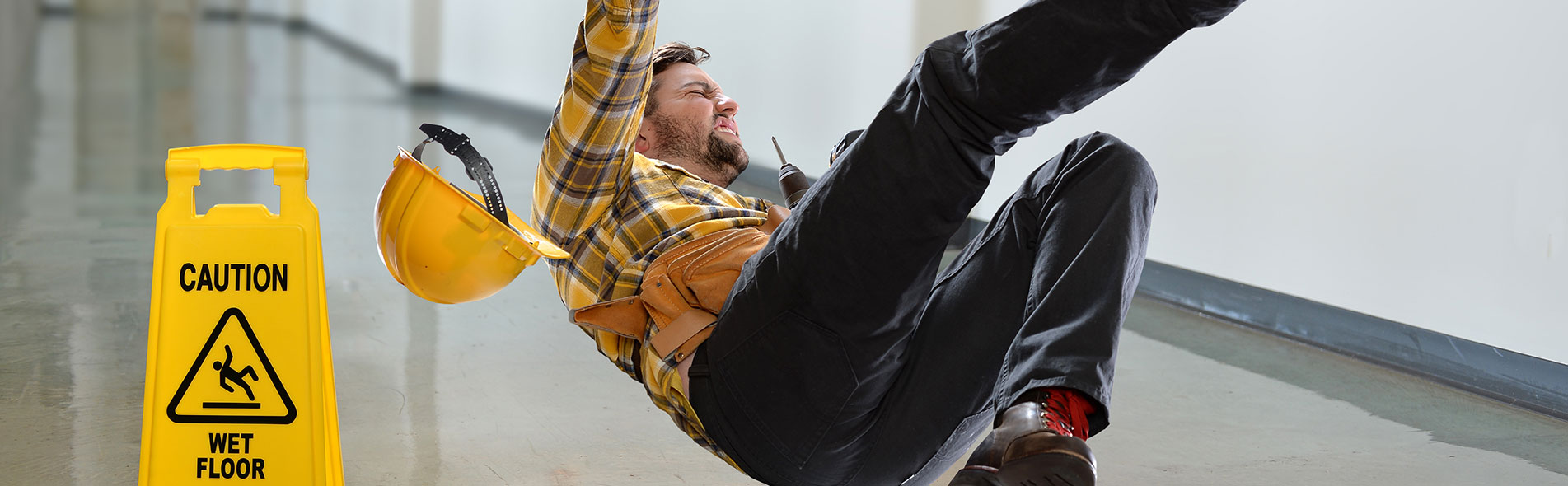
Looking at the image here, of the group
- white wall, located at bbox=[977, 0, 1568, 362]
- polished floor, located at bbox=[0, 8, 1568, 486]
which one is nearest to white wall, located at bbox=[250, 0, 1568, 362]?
white wall, located at bbox=[977, 0, 1568, 362]

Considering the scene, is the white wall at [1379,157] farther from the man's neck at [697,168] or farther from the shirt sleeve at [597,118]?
the shirt sleeve at [597,118]

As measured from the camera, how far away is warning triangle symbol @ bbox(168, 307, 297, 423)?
1409 millimetres

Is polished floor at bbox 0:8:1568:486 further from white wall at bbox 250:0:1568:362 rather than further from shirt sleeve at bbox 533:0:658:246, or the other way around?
shirt sleeve at bbox 533:0:658:246

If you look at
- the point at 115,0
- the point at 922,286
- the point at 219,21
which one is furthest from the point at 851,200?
the point at 115,0

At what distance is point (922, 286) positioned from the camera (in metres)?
1.39

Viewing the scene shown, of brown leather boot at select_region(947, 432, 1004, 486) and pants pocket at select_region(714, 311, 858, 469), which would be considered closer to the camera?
brown leather boot at select_region(947, 432, 1004, 486)

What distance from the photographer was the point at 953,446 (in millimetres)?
1519

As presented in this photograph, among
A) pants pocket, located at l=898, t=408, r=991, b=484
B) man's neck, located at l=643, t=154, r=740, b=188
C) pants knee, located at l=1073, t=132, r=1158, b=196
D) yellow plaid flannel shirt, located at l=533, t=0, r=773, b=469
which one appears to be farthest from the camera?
man's neck, located at l=643, t=154, r=740, b=188

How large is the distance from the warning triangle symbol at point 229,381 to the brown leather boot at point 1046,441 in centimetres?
82

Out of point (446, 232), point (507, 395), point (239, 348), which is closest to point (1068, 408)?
point (446, 232)

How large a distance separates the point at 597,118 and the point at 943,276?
1.62 feet

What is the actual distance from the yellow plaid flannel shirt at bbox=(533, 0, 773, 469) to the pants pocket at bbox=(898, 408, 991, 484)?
0.24m

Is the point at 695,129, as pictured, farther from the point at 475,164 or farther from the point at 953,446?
the point at 953,446

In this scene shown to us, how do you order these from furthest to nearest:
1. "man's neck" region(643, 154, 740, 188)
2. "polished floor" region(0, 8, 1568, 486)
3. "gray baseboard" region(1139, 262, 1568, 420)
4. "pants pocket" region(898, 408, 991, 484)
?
"gray baseboard" region(1139, 262, 1568, 420)
"polished floor" region(0, 8, 1568, 486)
"man's neck" region(643, 154, 740, 188)
"pants pocket" region(898, 408, 991, 484)
